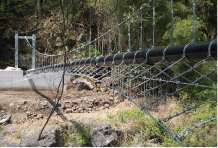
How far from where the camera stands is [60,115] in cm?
627

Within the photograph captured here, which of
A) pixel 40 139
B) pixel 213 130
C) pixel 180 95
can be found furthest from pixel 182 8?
pixel 40 139

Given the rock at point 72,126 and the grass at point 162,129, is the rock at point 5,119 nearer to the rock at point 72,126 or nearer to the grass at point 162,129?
the rock at point 72,126

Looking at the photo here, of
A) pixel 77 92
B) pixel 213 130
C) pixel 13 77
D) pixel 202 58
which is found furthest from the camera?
pixel 13 77

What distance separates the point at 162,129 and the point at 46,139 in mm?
1950

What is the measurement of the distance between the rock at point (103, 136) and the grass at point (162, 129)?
0.18 meters

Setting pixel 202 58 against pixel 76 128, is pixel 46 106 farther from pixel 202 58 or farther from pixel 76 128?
pixel 202 58

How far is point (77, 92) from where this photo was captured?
299 inches

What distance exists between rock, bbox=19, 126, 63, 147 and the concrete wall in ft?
10.1

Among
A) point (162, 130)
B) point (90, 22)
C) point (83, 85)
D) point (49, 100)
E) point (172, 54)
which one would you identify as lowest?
point (162, 130)

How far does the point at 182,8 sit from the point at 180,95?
6.05 feet

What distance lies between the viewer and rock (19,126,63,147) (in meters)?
4.79

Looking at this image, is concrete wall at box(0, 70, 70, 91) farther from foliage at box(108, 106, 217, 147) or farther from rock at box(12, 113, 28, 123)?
foliage at box(108, 106, 217, 147)

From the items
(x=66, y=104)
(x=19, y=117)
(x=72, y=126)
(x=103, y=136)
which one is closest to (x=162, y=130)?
(x=103, y=136)

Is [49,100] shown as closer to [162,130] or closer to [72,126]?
[72,126]
